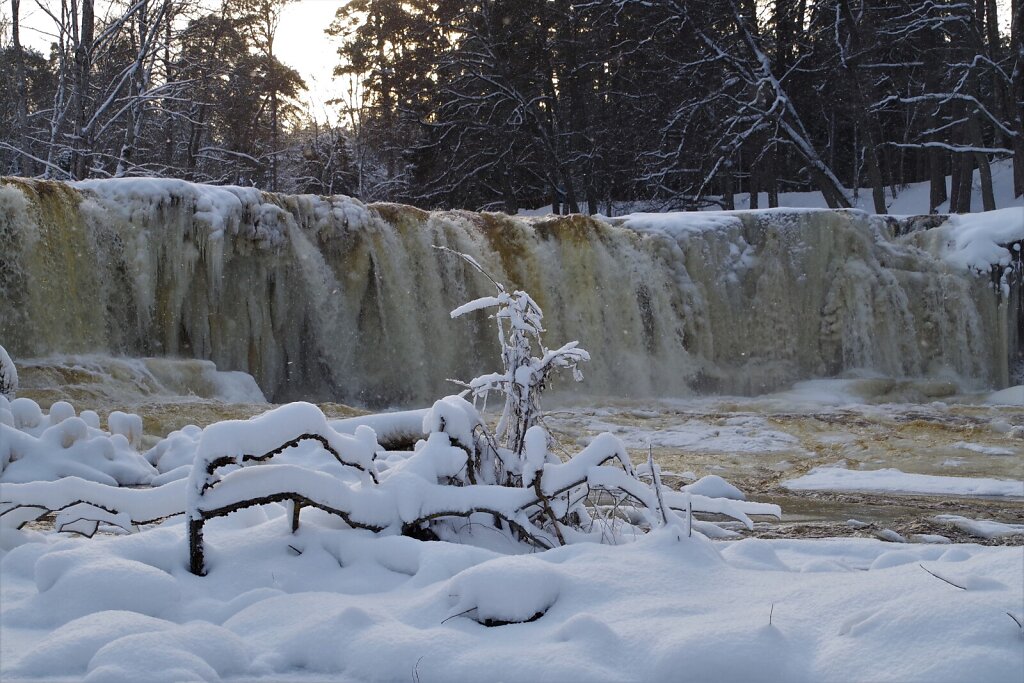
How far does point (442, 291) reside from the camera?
13711 millimetres

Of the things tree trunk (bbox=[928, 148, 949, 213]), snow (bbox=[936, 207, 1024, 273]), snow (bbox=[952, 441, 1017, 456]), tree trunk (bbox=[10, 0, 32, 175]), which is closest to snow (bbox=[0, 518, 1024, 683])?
snow (bbox=[952, 441, 1017, 456])

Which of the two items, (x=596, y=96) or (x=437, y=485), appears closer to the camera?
(x=437, y=485)

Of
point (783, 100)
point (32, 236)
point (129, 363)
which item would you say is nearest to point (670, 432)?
point (129, 363)

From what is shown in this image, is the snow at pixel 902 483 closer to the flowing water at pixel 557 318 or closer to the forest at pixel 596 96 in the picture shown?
the flowing water at pixel 557 318

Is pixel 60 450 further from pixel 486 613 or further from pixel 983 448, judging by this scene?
pixel 983 448

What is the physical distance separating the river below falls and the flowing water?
5 centimetres

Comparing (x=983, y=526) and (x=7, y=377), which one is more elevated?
(x=7, y=377)

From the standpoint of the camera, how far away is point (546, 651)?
239 centimetres

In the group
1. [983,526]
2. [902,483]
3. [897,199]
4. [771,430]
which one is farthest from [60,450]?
[897,199]

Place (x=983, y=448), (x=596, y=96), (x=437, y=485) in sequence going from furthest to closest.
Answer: (x=596, y=96) < (x=983, y=448) < (x=437, y=485)

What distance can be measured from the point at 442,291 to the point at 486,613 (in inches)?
440

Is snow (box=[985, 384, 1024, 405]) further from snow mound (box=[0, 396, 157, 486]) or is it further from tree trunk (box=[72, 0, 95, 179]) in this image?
tree trunk (box=[72, 0, 95, 179])

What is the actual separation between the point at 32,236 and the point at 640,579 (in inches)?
391

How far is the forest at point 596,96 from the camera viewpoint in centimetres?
2292
